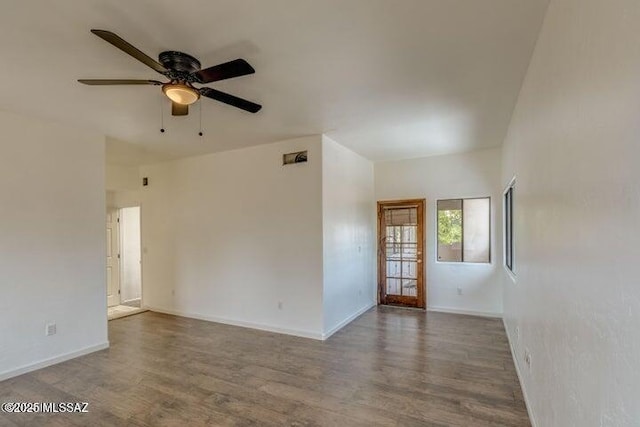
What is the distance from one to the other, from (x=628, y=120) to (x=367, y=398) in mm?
2768

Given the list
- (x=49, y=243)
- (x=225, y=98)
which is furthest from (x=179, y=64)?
(x=49, y=243)

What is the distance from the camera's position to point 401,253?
628cm

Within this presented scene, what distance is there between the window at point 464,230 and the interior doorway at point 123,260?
5842mm

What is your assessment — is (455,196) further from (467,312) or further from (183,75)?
(183,75)

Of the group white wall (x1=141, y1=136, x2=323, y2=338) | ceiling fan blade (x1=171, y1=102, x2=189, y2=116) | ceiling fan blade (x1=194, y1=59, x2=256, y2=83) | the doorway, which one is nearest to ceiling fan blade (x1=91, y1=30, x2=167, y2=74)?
ceiling fan blade (x1=194, y1=59, x2=256, y2=83)

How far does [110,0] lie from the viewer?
1859 millimetres

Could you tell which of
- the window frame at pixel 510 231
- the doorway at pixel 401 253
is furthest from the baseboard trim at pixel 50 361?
the window frame at pixel 510 231

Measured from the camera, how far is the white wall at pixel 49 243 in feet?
11.2

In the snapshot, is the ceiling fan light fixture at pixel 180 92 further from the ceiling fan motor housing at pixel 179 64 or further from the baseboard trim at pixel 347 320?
the baseboard trim at pixel 347 320

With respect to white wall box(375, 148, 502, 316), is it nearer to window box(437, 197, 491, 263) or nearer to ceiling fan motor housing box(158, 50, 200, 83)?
window box(437, 197, 491, 263)

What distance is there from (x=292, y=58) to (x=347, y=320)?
399cm

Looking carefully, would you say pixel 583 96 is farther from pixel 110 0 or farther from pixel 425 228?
pixel 425 228

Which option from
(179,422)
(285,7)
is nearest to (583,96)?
(285,7)

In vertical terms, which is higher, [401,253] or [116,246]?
[116,246]
